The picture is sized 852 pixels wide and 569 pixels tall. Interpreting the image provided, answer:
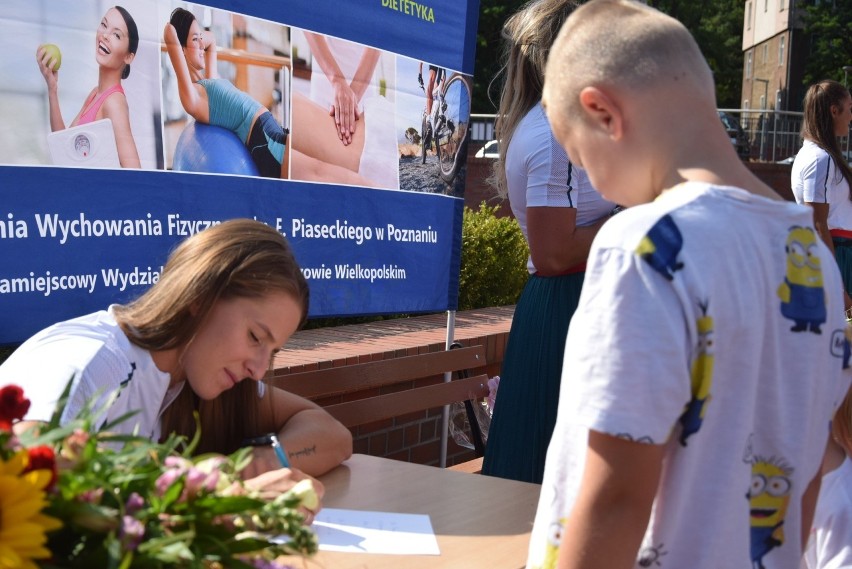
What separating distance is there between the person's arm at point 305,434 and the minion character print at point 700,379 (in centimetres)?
125

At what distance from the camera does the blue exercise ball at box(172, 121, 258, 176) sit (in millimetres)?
2943

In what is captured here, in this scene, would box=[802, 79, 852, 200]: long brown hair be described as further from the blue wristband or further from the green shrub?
the blue wristband

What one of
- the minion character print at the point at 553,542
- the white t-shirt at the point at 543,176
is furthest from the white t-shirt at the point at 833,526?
the white t-shirt at the point at 543,176

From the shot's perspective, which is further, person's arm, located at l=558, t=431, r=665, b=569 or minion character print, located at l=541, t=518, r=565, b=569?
minion character print, located at l=541, t=518, r=565, b=569

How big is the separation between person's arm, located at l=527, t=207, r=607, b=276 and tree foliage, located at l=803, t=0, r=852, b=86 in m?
40.6

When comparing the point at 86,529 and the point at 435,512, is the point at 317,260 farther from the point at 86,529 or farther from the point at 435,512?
A: the point at 86,529

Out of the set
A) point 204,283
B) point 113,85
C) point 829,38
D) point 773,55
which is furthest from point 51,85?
point 773,55

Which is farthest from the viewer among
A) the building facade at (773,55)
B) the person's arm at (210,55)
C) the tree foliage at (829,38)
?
the building facade at (773,55)

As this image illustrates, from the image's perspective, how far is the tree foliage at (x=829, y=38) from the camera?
131 feet

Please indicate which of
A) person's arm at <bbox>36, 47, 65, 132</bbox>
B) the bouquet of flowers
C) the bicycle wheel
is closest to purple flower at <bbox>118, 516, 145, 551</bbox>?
the bouquet of flowers

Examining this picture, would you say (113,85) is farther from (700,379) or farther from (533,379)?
(700,379)

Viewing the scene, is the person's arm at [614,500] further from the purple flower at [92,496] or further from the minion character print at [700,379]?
the purple flower at [92,496]

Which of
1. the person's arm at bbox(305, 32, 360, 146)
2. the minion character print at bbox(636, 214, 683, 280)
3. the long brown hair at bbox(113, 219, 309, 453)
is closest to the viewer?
the minion character print at bbox(636, 214, 683, 280)

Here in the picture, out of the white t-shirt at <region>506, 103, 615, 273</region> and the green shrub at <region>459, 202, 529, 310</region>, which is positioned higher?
the white t-shirt at <region>506, 103, 615, 273</region>
